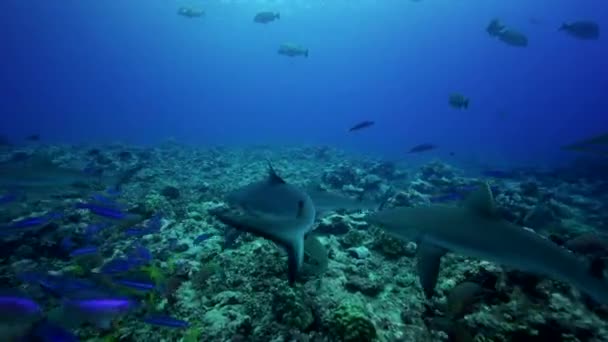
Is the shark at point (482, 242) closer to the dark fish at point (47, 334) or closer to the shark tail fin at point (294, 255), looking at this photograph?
the shark tail fin at point (294, 255)

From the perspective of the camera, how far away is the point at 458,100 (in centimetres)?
1200

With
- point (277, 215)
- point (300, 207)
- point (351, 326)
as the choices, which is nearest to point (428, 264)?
point (351, 326)

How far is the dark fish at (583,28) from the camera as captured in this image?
1862 cm

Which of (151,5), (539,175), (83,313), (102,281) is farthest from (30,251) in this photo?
(151,5)

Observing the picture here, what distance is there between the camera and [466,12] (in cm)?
9781

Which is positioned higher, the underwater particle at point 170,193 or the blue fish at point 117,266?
the blue fish at point 117,266

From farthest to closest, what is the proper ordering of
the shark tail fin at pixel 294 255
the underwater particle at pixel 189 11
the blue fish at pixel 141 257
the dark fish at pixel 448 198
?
the underwater particle at pixel 189 11
the dark fish at pixel 448 198
the blue fish at pixel 141 257
the shark tail fin at pixel 294 255

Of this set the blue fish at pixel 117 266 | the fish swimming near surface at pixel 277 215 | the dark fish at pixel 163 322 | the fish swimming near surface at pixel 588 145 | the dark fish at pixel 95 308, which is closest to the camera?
the fish swimming near surface at pixel 277 215

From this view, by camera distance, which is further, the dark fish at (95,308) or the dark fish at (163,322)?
the dark fish at (163,322)

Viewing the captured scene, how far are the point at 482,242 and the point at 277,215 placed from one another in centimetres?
238

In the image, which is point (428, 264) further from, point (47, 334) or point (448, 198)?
point (448, 198)

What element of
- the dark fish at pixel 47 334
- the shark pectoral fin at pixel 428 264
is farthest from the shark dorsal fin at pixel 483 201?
the dark fish at pixel 47 334

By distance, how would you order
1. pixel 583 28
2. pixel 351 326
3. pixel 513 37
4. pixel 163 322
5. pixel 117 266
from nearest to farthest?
pixel 163 322 → pixel 351 326 → pixel 117 266 → pixel 513 37 → pixel 583 28

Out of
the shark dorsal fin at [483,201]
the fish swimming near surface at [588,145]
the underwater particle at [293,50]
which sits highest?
the underwater particle at [293,50]
